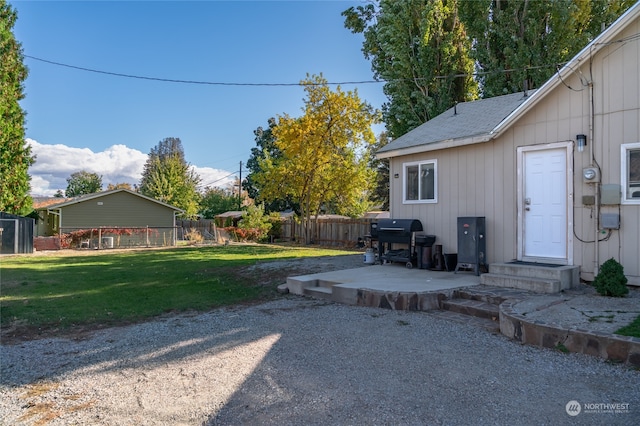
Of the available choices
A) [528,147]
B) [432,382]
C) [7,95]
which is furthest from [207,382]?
[7,95]

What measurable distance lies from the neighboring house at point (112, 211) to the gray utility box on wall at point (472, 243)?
1901 cm

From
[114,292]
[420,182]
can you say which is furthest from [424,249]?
[114,292]

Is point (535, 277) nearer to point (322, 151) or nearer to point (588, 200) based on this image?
point (588, 200)

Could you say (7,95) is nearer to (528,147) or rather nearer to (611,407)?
(528,147)

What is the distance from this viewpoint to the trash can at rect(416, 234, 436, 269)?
8961 millimetres

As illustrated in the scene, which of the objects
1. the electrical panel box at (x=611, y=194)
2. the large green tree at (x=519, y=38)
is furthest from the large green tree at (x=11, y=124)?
the electrical panel box at (x=611, y=194)

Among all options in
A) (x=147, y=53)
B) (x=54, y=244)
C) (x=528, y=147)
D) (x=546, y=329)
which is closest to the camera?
(x=546, y=329)

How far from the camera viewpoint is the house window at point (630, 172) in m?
6.35

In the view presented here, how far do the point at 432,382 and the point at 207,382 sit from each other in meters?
1.91

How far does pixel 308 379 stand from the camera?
3502mm

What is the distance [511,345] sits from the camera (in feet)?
14.3

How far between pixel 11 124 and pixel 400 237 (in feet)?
72.1

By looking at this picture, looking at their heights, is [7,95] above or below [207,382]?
above

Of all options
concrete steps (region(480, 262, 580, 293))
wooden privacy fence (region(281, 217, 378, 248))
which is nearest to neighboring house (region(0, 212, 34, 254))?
wooden privacy fence (region(281, 217, 378, 248))
